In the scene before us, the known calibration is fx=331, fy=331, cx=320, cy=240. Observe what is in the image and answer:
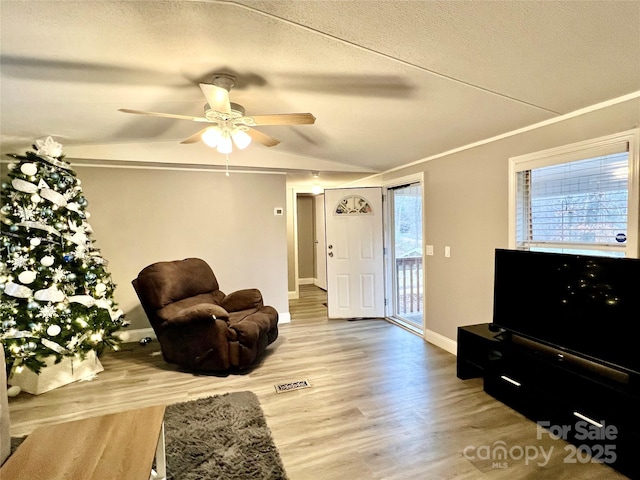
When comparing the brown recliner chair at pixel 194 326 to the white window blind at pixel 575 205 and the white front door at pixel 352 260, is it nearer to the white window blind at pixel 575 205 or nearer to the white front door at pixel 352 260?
the white front door at pixel 352 260

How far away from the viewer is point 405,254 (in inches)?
220

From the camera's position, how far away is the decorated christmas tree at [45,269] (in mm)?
2729

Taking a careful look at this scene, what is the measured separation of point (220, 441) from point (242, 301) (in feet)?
5.97

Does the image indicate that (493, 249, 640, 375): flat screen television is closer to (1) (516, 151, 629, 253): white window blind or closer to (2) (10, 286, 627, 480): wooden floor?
(1) (516, 151, 629, 253): white window blind

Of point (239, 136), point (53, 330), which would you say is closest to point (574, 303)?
point (239, 136)

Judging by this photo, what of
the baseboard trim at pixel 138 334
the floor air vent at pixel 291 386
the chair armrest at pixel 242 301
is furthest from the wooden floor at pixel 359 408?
the chair armrest at pixel 242 301

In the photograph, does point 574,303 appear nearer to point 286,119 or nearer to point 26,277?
point 286,119

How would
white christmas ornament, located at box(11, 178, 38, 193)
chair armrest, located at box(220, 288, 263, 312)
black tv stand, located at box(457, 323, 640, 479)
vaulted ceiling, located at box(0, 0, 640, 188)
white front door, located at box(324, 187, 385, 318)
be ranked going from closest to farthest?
vaulted ceiling, located at box(0, 0, 640, 188), black tv stand, located at box(457, 323, 640, 479), white christmas ornament, located at box(11, 178, 38, 193), chair armrest, located at box(220, 288, 263, 312), white front door, located at box(324, 187, 385, 318)

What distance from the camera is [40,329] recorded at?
9.20 feet

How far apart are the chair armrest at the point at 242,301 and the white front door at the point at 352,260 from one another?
1.47 meters

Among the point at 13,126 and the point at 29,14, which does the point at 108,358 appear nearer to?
the point at 13,126

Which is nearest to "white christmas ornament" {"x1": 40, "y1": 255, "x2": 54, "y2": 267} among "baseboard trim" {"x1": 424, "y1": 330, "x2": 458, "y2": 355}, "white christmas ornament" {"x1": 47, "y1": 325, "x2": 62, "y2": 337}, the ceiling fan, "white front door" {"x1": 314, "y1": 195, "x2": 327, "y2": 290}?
"white christmas ornament" {"x1": 47, "y1": 325, "x2": 62, "y2": 337}

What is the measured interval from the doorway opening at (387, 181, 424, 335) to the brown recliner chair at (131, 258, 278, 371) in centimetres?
221

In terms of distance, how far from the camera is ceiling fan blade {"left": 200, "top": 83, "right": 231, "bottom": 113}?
189cm
